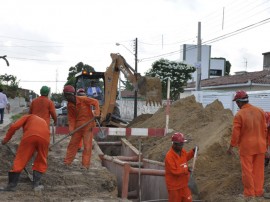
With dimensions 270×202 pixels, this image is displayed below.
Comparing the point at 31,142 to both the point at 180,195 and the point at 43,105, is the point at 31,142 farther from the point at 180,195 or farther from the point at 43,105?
the point at 180,195

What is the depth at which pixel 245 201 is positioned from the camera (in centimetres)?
664

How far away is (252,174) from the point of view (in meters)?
6.94

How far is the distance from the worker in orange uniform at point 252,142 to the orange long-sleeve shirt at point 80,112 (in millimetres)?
3351

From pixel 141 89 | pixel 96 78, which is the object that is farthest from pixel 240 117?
pixel 96 78

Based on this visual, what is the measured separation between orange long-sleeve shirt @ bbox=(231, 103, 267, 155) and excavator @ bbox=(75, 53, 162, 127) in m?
6.36

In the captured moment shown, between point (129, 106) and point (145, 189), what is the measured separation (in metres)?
26.5

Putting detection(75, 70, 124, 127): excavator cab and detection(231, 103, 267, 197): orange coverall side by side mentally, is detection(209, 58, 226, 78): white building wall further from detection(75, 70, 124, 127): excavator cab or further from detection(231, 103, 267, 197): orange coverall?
detection(231, 103, 267, 197): orange coverall

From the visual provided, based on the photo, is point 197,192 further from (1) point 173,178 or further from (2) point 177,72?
(2) point 177,72

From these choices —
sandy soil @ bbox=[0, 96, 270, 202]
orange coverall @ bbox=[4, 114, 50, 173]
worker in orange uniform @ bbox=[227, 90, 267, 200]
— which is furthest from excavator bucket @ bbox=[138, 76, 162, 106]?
orange coverall @ bbox=[4, 114, 50, 173]

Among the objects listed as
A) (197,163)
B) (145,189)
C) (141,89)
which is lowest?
(145,189)

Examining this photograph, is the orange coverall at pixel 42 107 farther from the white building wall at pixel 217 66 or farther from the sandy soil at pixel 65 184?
the white building wall at pixel 217 66

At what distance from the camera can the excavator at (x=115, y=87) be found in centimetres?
1392

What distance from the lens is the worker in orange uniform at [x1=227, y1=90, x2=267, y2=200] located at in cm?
691

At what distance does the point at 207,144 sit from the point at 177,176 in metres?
2.79
